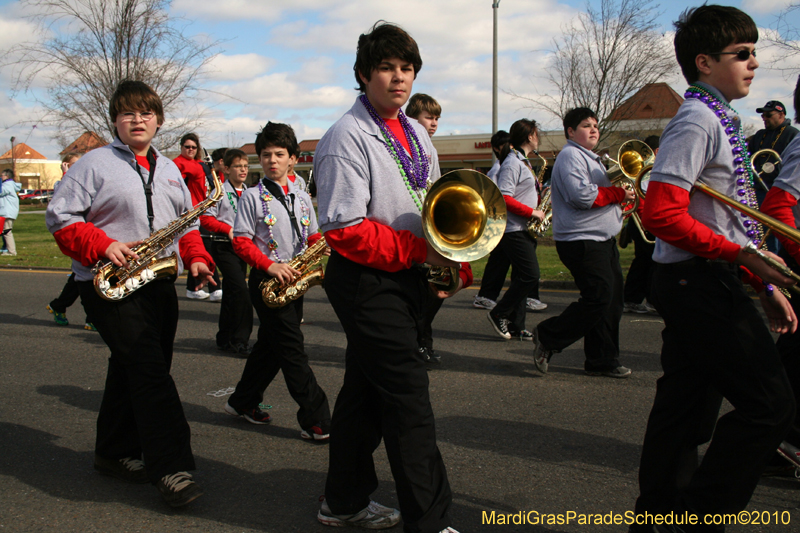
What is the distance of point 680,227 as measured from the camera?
7.88 ft

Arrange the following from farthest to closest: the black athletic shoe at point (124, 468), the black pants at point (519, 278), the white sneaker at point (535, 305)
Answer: the white sneaker at point (535, 305), the black pants at point (519, 278), the black athletic shoe at point (124, 468)

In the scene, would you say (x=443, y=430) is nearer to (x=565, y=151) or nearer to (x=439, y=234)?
(x=439, y=234)

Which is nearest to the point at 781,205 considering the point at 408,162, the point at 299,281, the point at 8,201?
the point at 408,162

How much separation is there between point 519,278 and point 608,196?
1.66m

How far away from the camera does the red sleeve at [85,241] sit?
3076mm

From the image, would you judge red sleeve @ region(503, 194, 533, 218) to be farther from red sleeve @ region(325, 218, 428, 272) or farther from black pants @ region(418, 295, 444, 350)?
red sleeve @ region(325, 218, 428, 272)

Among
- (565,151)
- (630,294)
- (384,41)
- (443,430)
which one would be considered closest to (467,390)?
Answer: (443,430)

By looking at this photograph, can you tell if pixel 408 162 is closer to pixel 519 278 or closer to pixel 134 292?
pixel 134 292

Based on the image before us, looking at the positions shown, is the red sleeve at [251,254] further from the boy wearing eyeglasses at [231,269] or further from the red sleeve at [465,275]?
the boy wearing eyeglasses at [231,269]

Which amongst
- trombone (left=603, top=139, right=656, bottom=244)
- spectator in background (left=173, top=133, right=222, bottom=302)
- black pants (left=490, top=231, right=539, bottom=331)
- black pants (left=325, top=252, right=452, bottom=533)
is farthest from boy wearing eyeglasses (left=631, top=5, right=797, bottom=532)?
spectator in background (left=173, top=133, right=222, bottom=302)

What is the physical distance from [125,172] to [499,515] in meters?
2.54

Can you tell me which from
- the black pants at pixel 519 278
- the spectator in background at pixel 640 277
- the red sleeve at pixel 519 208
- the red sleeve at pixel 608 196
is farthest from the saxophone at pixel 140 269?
the spectator in background at pixel 640 277

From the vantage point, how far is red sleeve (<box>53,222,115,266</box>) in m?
3.08

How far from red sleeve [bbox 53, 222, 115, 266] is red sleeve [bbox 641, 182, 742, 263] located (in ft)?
8.20
